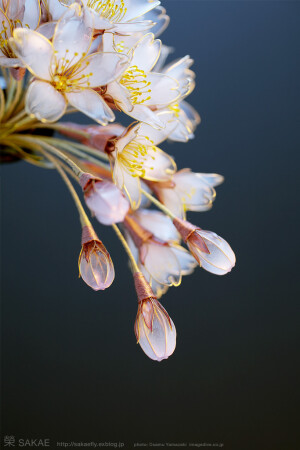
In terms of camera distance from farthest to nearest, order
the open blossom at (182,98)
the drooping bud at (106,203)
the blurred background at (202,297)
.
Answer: the blurred background at (202,297), the open blossom at (182,98), the drooping bud at (106,203)

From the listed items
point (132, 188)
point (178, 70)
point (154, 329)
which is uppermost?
point (178, 70)

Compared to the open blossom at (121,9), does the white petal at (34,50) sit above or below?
below

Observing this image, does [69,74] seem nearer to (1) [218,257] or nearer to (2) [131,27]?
(2) [131,27]

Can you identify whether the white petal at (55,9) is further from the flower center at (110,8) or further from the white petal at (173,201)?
the white petal at (173,201)

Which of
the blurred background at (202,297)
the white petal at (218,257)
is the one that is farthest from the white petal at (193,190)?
the blurred background at (202,297)

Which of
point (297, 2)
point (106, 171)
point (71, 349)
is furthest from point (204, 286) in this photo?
point (297, 2)

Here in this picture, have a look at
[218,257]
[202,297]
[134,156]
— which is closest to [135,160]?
[134,156]

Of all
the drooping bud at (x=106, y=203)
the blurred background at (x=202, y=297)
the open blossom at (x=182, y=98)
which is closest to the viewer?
the drooping bud at (x=106, y=203)

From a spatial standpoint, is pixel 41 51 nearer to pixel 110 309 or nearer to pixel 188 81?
pixel 188 81

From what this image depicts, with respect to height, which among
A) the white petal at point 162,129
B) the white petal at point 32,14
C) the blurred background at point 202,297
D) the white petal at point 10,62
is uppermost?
the white petal at point 32,14
